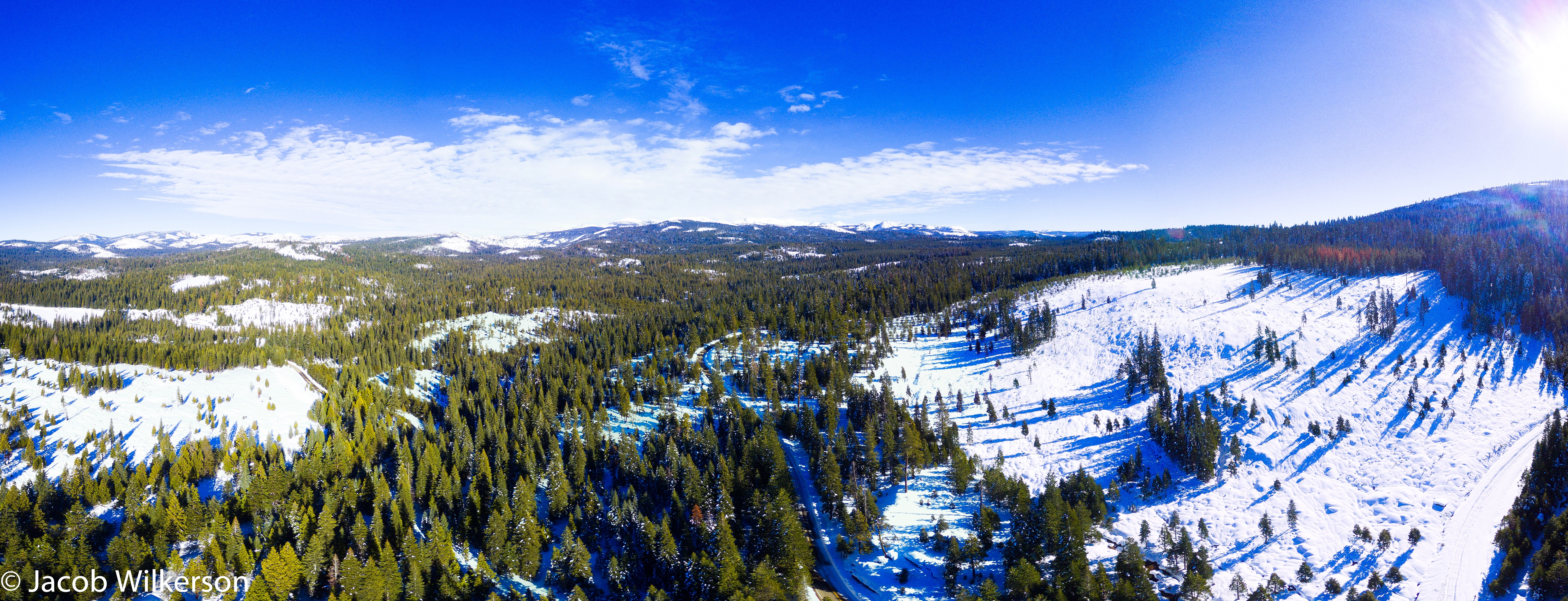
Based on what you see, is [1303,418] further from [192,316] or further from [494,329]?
[192,316]

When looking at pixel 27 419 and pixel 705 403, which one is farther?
pixel 705 403

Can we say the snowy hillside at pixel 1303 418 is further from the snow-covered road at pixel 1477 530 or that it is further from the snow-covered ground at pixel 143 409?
the snow-covered ground at pixel 143 409

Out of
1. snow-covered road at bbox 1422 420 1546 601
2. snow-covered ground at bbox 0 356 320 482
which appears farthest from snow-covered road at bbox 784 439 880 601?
snow-covered ground at bbox 0 356 320 482

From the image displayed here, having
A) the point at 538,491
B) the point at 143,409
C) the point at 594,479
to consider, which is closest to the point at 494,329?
the point at 143,409

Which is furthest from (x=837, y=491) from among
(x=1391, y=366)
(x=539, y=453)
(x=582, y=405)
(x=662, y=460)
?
(x=1391, y=366)

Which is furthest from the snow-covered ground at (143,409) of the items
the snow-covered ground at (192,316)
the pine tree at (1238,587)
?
the pine tree at (1238,587)

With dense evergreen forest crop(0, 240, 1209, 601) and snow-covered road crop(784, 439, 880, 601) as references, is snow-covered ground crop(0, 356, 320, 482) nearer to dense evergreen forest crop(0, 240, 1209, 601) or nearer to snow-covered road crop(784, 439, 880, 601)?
dense evergreen forest crop(0, 240, 1209, 601)

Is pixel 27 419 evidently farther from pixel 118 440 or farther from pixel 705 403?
pixel 705 403
